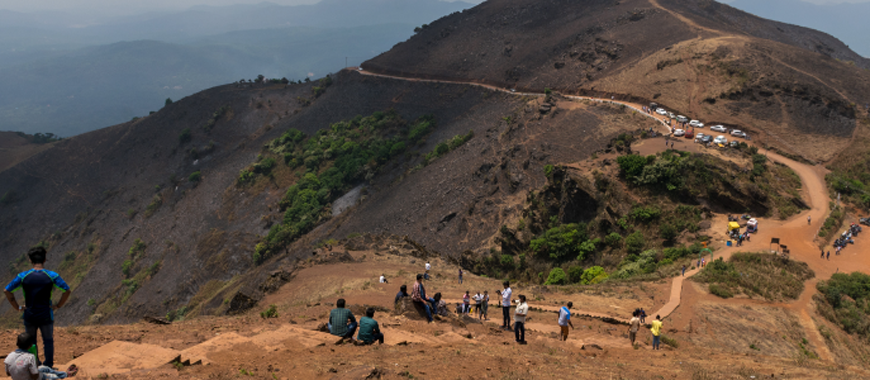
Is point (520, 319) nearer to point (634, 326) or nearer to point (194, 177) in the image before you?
point (634, 326)

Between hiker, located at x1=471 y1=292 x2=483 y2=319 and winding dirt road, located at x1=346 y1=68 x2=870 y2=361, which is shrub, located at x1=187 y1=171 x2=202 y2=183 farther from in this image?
hiker, located at x1=471 y1=292 x2=483 y2=319

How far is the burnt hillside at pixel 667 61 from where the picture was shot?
164ft

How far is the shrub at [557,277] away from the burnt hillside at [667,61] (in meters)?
31.3

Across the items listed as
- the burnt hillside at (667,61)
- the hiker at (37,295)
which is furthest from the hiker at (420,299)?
the burnt hillside at (667,61)

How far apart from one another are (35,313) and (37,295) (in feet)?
1.15

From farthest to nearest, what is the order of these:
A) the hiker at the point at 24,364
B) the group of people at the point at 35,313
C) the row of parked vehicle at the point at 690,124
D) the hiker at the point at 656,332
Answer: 1. the row of parked vehicle at the point at 690,124
2. the hiker at the point at 656,332
3. the group of people at the point at 35,313
4. the hiker at the point at 24,364

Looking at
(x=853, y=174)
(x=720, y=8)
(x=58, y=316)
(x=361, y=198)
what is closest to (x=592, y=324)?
(x=853, y=174)

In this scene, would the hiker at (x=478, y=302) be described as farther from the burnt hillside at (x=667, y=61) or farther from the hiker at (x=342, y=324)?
the burnt hillside at (x=667, y=61)

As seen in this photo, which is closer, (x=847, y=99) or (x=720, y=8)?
(x=847, y=99)

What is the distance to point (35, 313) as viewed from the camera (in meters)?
8.27

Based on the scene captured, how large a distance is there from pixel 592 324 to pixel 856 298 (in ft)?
48.1

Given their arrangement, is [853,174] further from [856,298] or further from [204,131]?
[204,131]

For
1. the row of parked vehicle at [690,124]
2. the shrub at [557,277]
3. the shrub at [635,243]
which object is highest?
the row of parked vehicle at [690,124]

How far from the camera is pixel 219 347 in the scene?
1095cm
